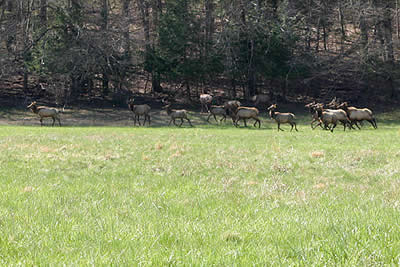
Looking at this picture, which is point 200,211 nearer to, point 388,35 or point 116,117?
point 116,117

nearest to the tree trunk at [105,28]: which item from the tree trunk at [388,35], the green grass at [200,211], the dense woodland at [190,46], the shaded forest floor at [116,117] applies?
the dense woodland at [190,46]

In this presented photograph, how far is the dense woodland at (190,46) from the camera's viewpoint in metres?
39.7

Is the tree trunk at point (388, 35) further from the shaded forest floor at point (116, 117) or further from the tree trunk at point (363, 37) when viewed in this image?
the shaded forest floor at point (116, 117)

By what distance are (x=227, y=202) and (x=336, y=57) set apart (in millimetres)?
39627

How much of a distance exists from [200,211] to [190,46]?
37482mm

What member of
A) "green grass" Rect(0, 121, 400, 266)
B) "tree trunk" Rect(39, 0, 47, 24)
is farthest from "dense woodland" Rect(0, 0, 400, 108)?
"green grass" Rect(0, 121, 400, 266)

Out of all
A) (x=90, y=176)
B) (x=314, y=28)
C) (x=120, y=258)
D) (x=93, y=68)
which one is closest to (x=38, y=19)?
(x=93, y=68)

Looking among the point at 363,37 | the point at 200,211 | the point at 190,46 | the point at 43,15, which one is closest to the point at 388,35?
the point at 363,37

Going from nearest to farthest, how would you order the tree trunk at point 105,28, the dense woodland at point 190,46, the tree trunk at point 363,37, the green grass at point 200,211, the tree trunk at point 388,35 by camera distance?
the green grass at point 200,211, the tree trunk at point 105,28, the dense woodland at point 190,46, the tree trunk at point 363,37, the tree trunk at point 388,35

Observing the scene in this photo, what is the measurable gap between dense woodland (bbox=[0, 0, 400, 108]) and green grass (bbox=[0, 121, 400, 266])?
28.9 m

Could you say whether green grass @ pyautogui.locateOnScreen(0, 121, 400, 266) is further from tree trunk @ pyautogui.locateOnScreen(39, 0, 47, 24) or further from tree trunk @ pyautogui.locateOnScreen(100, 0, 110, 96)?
tree trunk @ pyautogui.locateOnScreen(39, 0, 47, 24)

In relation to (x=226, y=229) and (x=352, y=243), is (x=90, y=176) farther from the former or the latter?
(x=352, y=243)

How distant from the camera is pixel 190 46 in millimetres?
42688

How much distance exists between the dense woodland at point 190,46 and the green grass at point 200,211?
2886cm
